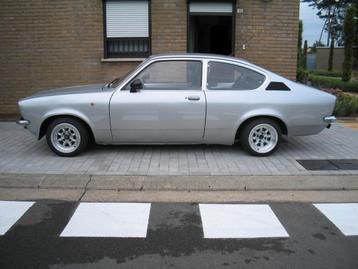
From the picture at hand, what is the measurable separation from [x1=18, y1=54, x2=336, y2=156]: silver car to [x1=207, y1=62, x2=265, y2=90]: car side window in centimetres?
2

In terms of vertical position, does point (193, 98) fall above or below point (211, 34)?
below

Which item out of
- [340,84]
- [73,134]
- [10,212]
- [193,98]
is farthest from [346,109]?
[340,84]

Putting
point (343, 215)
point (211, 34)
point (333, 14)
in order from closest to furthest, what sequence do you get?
point (343, 215)
point (211, 34)
point (333, 14)

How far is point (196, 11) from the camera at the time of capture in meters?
11.1

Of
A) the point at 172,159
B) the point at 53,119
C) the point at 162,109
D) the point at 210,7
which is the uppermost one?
the point at 210,7

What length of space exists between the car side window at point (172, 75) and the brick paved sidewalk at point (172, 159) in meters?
1.09

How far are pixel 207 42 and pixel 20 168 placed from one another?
7436 millimetres

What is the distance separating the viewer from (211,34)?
1319 centimetres

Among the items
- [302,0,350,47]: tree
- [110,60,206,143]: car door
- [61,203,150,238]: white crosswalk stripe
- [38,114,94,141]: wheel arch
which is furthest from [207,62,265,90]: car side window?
[302,0,350,47]: tree

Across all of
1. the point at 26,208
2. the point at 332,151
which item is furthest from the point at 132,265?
the point at 332,151

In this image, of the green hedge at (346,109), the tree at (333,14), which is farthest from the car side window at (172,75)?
the tree at (333,14)

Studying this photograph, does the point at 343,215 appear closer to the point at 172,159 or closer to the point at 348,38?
the point at 172,159

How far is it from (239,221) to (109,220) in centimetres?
141

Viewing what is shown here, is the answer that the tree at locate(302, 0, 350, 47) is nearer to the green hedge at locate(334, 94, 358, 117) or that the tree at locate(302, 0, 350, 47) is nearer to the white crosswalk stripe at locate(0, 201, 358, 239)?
the green hedge at locate(334, 94, 358, 117)
